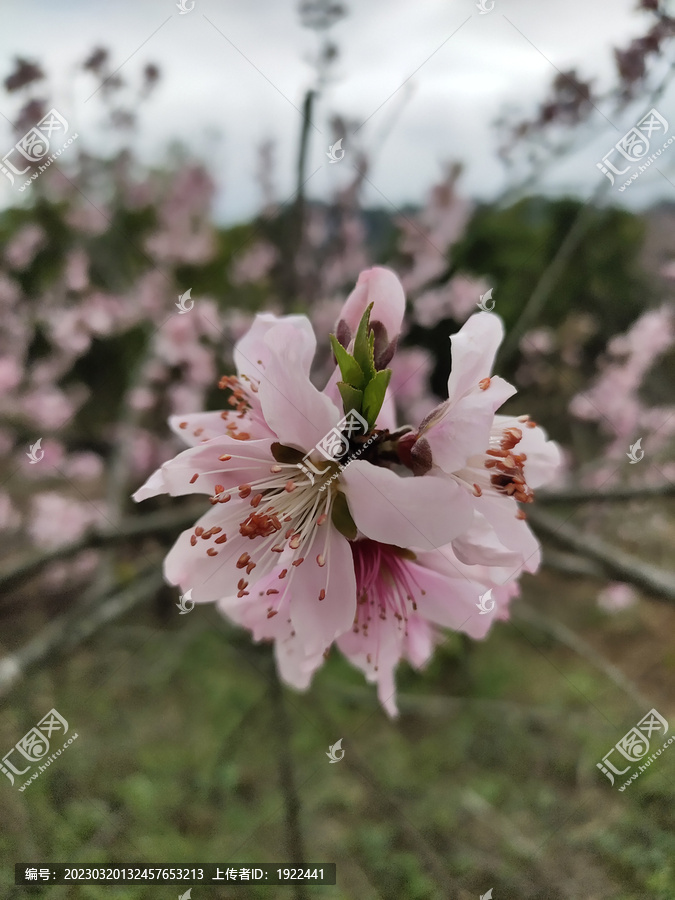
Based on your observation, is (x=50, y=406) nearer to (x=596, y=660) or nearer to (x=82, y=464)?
(x=82, y=464)

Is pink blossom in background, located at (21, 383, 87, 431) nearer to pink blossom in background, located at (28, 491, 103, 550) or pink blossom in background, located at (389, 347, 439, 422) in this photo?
pink blossom in background, located at (28, 491, 103, 550)

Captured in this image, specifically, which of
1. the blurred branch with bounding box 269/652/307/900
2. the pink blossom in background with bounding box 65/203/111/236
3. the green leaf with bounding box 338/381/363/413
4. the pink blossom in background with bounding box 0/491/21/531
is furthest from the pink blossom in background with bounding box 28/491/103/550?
the green leaf with bounding box 338/381/363/413

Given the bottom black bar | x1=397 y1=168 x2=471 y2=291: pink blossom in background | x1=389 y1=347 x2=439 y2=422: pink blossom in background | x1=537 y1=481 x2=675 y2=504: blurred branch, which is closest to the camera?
the bottom black bar

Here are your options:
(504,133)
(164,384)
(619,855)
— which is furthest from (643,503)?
(164,384)

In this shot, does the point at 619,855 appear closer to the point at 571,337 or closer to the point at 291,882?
the point at 291,882

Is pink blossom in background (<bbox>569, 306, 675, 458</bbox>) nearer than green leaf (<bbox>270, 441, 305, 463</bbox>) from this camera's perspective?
No

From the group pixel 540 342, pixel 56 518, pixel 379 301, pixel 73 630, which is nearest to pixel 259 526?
pixel 379 301

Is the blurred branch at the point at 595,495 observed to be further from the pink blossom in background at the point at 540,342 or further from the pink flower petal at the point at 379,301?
the pink flower petal at the point at 379,301
